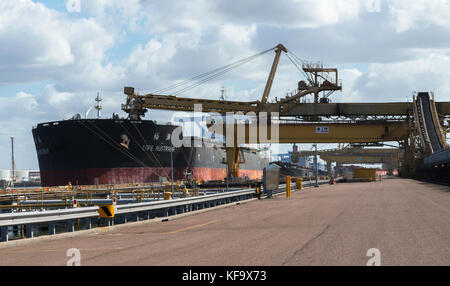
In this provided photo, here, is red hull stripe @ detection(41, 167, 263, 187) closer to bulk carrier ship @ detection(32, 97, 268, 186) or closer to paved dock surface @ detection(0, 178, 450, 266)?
bulk carrier ship @ detection(32, 97, 268, 186)

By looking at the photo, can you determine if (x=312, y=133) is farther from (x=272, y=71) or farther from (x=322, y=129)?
(x=272, y=71)

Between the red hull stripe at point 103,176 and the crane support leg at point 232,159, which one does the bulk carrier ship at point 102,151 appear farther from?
the crane support leg at point 232,159

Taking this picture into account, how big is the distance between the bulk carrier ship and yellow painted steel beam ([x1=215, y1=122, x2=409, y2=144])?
8994 millimetres

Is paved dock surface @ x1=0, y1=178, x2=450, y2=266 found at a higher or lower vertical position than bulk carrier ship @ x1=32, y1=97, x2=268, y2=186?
lower

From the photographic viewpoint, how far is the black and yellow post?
734 inches

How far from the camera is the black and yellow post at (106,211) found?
61.2 feet

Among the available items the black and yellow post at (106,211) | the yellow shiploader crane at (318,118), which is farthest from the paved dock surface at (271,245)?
the yellow shiploader crane at (318,118)

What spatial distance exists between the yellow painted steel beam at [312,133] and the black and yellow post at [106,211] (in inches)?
1993

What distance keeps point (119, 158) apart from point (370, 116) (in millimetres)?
33089

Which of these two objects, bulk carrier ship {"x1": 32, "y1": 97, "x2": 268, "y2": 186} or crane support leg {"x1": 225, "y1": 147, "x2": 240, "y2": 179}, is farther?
crane support leg {"x1": 225, "y1": 147, "x2": 240, "y2": 179}

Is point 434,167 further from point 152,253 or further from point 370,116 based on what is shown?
point 152,253

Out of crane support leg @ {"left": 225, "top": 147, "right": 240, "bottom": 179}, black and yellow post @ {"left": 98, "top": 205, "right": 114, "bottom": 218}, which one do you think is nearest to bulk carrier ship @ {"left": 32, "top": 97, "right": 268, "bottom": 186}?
crane support leg @ {"left": 225, "top": 147, "right": 240, "bottom": 179}

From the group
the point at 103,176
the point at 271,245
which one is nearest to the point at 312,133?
the point at 103,176
